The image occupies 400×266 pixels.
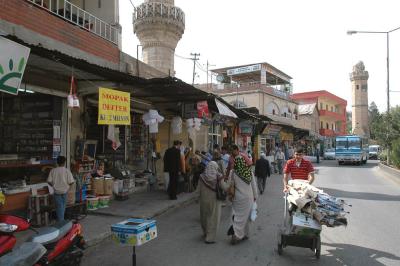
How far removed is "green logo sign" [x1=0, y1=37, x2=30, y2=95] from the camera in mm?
5328

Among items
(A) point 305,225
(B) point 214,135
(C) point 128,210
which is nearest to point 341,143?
(B) point 214,135

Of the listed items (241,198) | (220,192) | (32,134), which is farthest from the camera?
(32,134)

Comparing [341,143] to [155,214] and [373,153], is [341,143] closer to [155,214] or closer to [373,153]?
[373,153]

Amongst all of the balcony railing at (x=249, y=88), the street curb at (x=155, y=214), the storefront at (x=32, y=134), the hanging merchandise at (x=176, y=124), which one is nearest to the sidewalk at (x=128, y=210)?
the street curb at (x=155, y=214)

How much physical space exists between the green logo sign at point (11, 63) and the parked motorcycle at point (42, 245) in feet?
6.13

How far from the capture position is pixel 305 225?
5781 millimetres

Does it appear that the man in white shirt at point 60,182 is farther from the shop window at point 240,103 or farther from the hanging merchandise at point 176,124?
the shop window at point 240,103

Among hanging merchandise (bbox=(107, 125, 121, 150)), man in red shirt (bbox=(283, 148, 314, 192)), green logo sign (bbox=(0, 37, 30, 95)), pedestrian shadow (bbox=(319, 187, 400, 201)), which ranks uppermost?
green logo sign (bbox=(0, 37, 30, 95))

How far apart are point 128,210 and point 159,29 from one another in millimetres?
15090

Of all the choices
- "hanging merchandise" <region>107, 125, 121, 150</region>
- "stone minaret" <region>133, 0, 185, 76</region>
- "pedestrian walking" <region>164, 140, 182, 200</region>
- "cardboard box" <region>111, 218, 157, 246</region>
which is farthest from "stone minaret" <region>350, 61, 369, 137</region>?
"cardboard box" <region>111, 218, 157, 246</region>

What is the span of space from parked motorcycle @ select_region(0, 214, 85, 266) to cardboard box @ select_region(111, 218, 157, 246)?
1.67 ft

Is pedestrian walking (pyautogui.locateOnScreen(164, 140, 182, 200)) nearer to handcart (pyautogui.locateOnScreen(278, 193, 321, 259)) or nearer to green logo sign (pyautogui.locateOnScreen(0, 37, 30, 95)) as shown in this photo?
handcart (pyautogui.locateOnScreen(278, 193, 321, 259))

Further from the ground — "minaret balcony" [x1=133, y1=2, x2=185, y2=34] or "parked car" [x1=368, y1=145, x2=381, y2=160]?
"minaret balcony" [x1=133, y1=2, x2=185, y2=34]

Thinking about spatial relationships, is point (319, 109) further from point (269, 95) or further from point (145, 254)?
point (145, 254)
